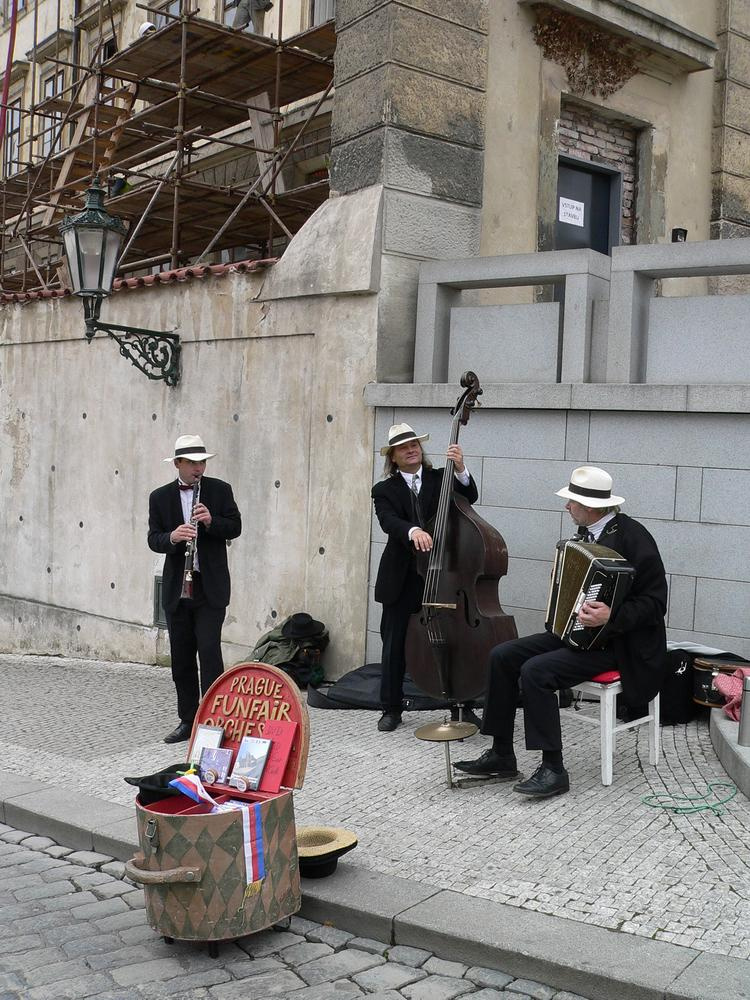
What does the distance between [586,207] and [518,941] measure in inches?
335

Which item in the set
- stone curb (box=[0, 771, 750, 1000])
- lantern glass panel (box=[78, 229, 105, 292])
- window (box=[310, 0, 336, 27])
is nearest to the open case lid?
stone curb (box=[0, 771, 750, 1000])

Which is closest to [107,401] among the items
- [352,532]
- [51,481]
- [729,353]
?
[51,481]

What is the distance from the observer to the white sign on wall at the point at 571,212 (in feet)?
35.9

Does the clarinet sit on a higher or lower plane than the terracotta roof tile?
lower

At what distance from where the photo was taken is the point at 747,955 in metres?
3.91

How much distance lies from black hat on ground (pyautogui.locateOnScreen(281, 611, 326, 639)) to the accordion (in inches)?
136

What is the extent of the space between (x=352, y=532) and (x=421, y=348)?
154 cm

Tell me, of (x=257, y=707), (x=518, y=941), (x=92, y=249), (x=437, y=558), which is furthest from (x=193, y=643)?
(x=518, y=941)

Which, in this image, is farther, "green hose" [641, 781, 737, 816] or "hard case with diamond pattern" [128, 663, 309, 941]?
"green hose" [641, 781, 737, 816]

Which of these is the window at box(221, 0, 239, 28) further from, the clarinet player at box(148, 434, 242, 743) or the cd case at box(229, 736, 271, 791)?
the cd case at box(229, 736, 271, 791)

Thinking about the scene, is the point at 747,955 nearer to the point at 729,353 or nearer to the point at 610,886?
the point at 610,886

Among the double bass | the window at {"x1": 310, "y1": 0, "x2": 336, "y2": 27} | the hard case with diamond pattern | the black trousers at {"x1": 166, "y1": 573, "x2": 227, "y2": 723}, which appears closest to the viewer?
the hard case with diamond pattern

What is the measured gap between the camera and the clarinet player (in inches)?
289

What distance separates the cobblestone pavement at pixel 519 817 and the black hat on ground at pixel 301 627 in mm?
A: 1034
